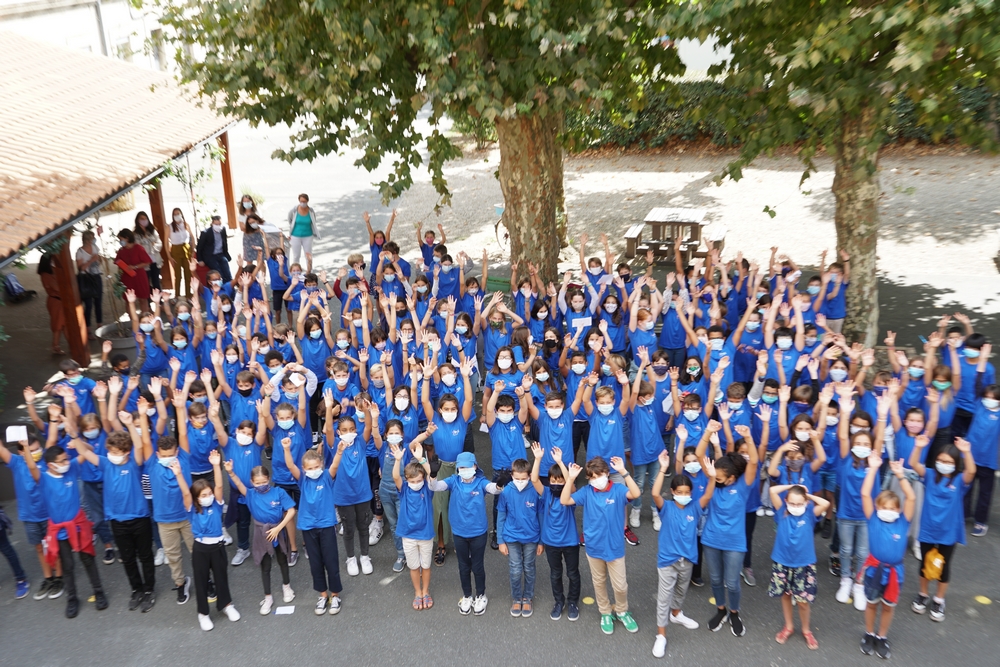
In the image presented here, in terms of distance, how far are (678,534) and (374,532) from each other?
3.10 m

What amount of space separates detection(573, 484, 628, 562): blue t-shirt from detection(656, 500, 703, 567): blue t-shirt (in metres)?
0.32

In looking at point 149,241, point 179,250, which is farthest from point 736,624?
point 179,250

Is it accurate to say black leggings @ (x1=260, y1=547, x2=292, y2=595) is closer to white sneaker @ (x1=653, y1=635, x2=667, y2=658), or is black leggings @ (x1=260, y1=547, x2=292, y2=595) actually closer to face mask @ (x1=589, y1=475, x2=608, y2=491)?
face mask @ (x1=589, y1=475, x2=608, y2=491)

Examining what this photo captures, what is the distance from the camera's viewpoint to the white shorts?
707cm

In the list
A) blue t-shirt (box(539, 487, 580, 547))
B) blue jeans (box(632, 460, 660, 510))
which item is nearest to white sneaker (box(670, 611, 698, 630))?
blue t-shirt (box(539, 487, 580, 547))

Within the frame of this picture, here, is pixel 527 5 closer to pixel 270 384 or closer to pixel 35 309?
pixel 270 384

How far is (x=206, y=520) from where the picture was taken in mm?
6773

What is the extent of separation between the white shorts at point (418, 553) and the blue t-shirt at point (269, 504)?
39.7 inches

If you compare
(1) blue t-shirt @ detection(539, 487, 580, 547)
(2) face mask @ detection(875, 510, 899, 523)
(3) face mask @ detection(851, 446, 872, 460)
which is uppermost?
(3) face mask @ detection(851, 446, 872, 460)

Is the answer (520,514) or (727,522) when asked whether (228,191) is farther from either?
(727,522)

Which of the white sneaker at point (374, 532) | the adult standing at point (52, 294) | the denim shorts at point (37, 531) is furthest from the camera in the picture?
the adult standing at point (52, 294)

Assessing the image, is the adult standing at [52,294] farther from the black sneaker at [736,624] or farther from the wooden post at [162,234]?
the black sneaker at [736,624]

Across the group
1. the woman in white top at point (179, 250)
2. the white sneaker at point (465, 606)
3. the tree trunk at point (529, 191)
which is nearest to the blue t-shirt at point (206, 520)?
the white sneaker at point (465, 606)

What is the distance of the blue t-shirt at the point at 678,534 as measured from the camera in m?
6.45
